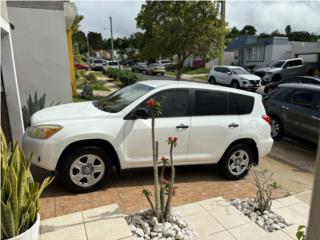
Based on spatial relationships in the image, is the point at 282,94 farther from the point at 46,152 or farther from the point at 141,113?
the point at 46,152

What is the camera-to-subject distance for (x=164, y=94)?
4707 millimetres

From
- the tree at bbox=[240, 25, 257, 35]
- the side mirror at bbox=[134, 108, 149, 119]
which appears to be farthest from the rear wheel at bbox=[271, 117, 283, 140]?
the tree at bbox=[240, 25, 257, 35]

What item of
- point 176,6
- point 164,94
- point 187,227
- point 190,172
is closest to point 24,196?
point 187,227

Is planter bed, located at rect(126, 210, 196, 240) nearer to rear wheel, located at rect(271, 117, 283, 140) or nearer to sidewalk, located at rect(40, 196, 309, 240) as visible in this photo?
sidewalk, located at rect(40, 196, 309, 240)

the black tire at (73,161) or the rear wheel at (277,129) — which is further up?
the black tire at (73,161)

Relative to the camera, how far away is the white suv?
4117mm

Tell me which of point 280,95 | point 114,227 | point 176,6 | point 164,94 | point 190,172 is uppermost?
point 176,6

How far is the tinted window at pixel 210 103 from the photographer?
16.1 ft

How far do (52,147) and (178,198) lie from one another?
1.99 metres

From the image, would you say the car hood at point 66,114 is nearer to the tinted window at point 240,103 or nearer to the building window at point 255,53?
the tinted window at point 240,103

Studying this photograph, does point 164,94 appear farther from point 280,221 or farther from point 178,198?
point 280,221

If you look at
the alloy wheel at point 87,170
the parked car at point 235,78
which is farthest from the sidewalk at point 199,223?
the parked car at point 235,78

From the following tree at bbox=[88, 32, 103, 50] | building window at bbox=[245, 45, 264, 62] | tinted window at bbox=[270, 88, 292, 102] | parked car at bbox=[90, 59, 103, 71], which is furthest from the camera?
tree at bbox=[88, 32, 103, 50]

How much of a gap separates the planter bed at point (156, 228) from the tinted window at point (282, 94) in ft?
19.1
